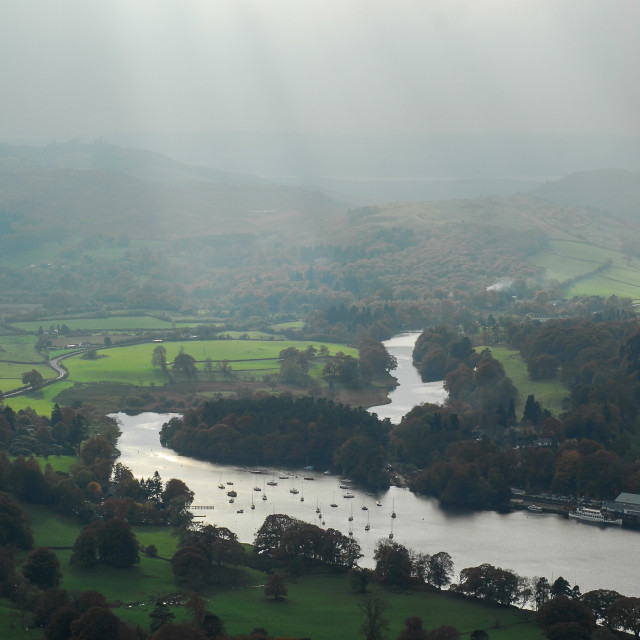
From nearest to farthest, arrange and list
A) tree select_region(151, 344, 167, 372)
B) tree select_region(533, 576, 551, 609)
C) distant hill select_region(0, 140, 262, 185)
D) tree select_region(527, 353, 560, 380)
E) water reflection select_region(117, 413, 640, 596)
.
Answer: tree select_region(533, 576, 551, 609) < water reflection select_region(117, 413, 640, 596) < tree select_region(527, 353, 560, 380) < tree select_region(151, 344, 167, 372) < distant hill select_region(0, 140, 262, 185)

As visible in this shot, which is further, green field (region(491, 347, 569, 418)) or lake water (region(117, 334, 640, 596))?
green field (region(491, 347, 569, 418))

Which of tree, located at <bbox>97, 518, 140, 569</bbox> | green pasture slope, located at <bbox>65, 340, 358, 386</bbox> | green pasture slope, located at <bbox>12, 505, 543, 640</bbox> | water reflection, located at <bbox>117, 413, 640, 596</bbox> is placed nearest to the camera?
green pasture slope, located at <bbox>12, 505, 543, 640</bbox>

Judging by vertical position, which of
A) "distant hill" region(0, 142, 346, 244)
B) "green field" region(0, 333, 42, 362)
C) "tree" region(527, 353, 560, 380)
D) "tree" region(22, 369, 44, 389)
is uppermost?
"distant hill" region(0, 142, 346, 244)

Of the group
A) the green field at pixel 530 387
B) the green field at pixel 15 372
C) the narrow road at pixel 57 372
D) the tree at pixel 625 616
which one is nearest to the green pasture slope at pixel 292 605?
the tree at pixel 625 616

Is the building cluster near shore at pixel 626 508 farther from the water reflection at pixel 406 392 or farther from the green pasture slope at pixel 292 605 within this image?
the water reflection at pixel 406 392

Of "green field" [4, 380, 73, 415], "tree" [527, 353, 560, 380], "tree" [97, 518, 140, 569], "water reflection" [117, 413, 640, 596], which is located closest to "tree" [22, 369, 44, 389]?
"green field" [4, 380, 73, 415]

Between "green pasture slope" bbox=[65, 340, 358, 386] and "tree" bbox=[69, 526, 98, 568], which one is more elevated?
"green pasture slope" bbox=[65, 340, 358, 386]

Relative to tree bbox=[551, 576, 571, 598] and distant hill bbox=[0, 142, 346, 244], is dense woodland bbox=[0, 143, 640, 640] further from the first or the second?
distant hill bbox=[0, 142, 346, 244]
